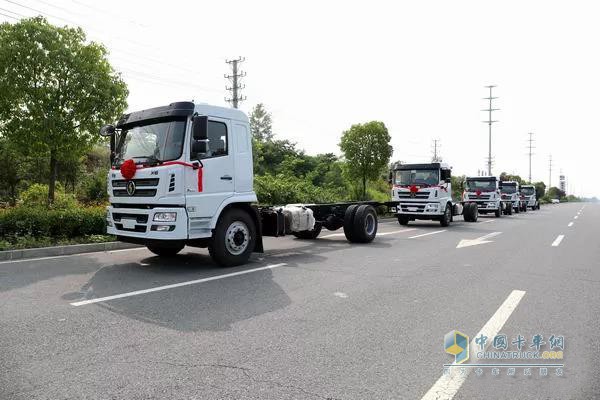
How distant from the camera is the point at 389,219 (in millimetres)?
21656

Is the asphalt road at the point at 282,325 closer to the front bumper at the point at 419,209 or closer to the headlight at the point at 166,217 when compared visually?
the headlight at the point at 166,217

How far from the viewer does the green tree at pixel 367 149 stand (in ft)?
76.3

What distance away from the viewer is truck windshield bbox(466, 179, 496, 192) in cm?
2515

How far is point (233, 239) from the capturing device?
7.71 metres

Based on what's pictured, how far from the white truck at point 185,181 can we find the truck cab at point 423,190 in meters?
10.0

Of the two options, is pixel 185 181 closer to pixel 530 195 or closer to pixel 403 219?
pixel 403 219

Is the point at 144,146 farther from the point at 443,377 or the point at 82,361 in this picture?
the point at 443,377

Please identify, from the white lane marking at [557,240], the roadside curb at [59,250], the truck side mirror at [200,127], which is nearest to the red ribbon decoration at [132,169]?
the truck side mirror at [200,127]

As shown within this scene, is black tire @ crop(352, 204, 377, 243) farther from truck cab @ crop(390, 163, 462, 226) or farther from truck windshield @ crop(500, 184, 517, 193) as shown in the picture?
truck windshield @ crop(500, 184, 517, 193)

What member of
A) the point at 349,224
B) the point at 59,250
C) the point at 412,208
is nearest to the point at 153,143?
the point at 59,250

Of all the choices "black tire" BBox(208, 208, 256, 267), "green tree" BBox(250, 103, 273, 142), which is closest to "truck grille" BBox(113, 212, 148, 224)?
"black tire" BBox(208, 208, 256, 267)

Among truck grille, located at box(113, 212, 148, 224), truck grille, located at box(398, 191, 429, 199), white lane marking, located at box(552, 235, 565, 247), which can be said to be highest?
truck grille, located at box(398, 191, 429, 199)

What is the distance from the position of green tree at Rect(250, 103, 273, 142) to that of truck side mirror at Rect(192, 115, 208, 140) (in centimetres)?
5483

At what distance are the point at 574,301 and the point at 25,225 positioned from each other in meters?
10.4
